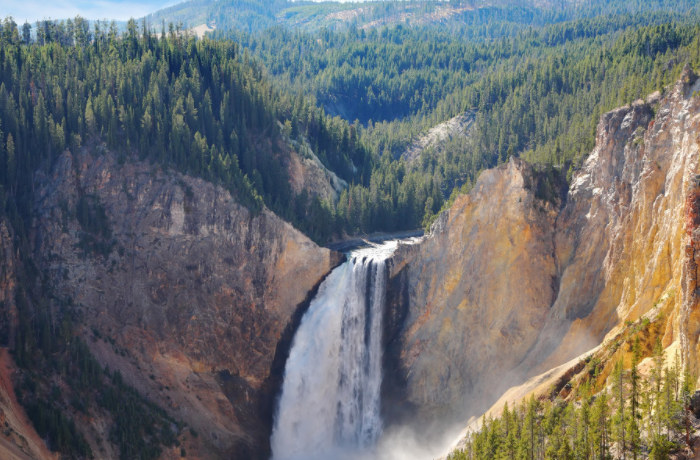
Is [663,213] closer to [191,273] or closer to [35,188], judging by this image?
[191,273]

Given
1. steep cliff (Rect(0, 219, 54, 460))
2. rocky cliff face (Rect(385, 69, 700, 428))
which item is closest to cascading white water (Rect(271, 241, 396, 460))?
rocky cliff face (Rect(385, 69, 700, 428))

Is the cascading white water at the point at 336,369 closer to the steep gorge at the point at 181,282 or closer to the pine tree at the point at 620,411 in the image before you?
the steep gorge at the point at 181,282

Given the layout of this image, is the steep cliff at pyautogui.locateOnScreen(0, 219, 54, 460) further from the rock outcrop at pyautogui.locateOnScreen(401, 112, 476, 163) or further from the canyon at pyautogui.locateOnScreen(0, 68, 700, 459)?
the rock outcrop at pyautogui.locateOnScreen(401, 112, 476, 163)

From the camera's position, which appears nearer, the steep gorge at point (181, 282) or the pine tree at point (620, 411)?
the pine tree at point (620, 411)

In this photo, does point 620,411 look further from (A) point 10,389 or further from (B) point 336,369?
(A) point 10,389

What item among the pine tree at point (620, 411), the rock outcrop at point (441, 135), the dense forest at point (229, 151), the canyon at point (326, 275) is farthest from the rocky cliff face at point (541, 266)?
the rock outcrop at point (441, 135)

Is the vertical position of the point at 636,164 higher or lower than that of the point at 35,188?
higher

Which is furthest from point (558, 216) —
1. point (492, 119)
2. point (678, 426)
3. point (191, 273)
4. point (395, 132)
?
point (395, 132)
